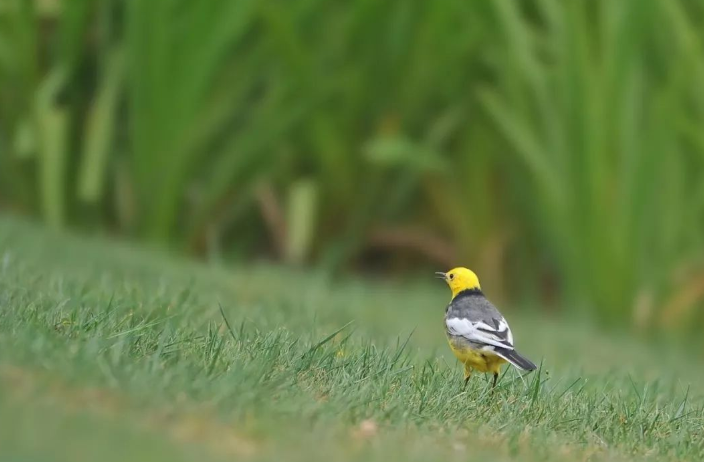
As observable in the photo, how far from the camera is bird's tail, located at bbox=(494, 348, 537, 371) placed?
366cm

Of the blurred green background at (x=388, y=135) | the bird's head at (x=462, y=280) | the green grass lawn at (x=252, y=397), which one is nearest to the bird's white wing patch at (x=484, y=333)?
the green grass lawn at (x=252, y=397)

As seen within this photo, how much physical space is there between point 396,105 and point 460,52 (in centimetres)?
65

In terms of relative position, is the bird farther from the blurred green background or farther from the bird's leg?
the blurred green background

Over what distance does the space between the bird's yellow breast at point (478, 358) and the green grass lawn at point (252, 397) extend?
7cm

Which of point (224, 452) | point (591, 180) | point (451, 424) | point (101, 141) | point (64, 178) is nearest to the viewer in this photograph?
point (224, 452)

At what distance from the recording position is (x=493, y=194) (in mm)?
9227

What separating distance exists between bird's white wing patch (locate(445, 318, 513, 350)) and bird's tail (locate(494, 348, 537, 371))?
0.06 feet

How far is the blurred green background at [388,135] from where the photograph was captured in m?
8.11

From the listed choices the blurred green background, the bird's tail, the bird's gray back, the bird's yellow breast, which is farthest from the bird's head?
the blurred green background

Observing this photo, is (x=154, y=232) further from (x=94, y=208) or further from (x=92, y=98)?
(x=92, y=98)

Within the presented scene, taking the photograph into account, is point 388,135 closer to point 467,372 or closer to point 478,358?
point 467,372

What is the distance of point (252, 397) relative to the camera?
303 centimetres

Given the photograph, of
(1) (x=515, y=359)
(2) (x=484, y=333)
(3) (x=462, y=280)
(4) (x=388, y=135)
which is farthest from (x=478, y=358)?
(4) (x=388, y=135)

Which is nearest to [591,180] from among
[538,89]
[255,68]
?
[538,89]
